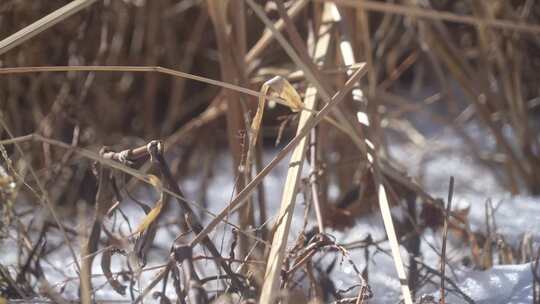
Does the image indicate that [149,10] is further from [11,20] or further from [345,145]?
[345,145]

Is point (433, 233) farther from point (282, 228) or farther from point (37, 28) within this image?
point (37, 28)

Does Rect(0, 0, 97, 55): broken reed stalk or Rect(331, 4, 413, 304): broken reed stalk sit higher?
Rect(0, 0, 97, 55): broken reed stalk

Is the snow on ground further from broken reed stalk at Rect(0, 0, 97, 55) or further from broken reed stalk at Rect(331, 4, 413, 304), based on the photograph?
broken reed stalk at Rect(0, 0, 97, 55)

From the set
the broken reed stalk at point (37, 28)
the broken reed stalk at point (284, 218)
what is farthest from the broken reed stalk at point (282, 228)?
the broken reed stalk at point (37, 28)

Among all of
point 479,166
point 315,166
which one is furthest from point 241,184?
point 479,166

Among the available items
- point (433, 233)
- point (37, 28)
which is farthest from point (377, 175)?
point (37, 28)

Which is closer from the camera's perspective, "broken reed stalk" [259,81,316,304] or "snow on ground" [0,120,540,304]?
"broken reed stalk" [259,81,316,304]

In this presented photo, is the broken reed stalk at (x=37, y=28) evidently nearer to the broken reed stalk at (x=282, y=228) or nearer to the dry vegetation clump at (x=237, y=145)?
the dry vegetation clump at (x=237, y=145)

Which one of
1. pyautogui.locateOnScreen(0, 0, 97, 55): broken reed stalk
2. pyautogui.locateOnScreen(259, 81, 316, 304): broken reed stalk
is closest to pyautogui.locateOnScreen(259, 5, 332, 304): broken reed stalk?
pyautogui.locateOnScreen(259, 81, 316, 304): broken reed stalk
